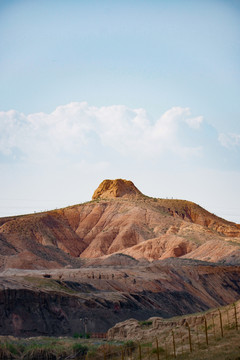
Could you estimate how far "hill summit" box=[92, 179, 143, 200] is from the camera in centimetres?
13075

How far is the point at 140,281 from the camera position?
6306 centimetres

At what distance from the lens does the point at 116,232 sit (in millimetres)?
109062

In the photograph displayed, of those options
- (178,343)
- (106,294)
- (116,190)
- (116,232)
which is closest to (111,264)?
(116,232)

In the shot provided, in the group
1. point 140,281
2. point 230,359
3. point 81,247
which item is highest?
point 81,247

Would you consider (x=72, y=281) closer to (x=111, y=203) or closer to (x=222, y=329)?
(x=222, y=329)

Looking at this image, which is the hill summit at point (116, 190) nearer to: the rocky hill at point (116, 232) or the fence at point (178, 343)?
the rocky hill at point (116, 232)

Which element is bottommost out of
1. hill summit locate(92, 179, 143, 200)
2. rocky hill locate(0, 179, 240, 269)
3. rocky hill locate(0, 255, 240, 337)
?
rocky hill locate(0, 255, 240, 337)

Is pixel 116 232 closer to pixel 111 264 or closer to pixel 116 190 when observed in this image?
pixel 116 190

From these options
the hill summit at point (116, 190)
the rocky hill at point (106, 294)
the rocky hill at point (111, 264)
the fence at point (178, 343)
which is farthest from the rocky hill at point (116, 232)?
the fence at point (178, 343)

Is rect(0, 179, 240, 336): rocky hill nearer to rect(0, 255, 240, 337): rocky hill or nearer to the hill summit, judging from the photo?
rect(0, 255, 240, 337): rocky hill

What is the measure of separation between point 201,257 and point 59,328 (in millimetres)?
47446

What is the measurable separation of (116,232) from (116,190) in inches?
927

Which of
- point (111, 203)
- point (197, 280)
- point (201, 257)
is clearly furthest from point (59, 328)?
point (111, 203)

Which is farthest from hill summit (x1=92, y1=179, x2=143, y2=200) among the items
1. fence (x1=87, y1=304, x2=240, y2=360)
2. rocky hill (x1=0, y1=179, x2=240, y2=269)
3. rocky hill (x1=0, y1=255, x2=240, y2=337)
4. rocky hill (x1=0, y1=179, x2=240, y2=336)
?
fence (x1=87, y1=304, x2=240, y2=360)
